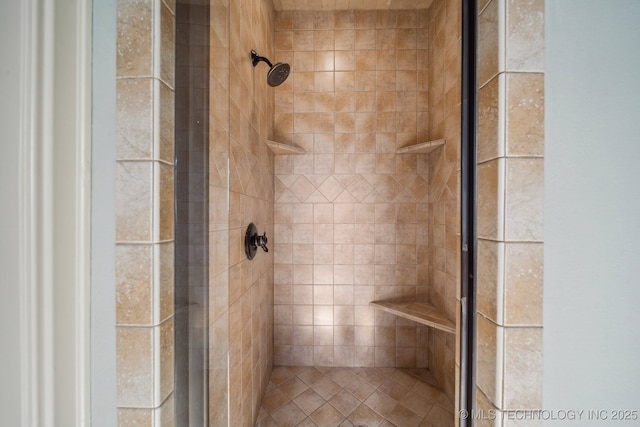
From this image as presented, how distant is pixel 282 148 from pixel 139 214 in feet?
3.74

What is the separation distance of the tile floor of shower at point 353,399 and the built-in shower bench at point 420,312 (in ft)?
1.30

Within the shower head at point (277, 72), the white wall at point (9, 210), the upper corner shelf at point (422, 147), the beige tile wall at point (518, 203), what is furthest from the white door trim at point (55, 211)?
the upper corner shelf at point (422, 147)

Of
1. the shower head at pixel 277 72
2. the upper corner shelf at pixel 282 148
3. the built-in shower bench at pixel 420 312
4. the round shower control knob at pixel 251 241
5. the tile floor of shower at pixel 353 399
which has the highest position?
the shower head at pixel 277 72

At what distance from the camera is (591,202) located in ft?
1.26

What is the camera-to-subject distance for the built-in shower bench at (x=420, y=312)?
1230mm

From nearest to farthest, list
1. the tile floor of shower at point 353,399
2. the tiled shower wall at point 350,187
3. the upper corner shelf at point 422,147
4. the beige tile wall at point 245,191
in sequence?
the beige tile wall at point 245,191, the tile floor of shower at point 353,399, the upper corner shelf at point 422,147, the tiled shower wall at point 350,187

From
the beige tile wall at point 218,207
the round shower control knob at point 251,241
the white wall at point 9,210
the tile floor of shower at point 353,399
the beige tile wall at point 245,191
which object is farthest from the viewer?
the tile floor of shower at point 353,399

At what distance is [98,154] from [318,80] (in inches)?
60.0

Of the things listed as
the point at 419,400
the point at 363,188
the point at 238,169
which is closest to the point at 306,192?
the point at 363,188

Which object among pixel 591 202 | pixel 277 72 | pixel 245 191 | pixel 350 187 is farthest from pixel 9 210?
pixel 350 187

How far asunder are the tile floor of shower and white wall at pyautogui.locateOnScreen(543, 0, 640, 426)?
3.38 feet

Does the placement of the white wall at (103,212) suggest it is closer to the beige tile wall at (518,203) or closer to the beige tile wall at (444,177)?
the beige tile wall at (518,203)

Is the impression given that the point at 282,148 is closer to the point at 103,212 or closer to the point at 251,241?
the point at 251,241

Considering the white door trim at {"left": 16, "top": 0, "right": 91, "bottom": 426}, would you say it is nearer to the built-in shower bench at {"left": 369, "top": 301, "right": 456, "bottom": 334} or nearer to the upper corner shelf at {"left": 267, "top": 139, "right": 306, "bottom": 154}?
the upper corner shelf at {"left": 267, "top": 139, "right": 306, "bottom": 154}
